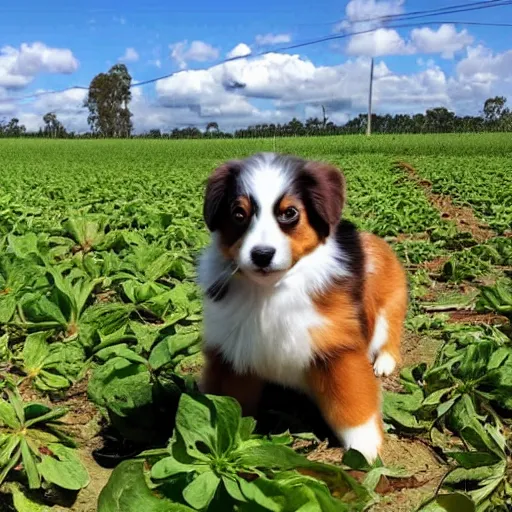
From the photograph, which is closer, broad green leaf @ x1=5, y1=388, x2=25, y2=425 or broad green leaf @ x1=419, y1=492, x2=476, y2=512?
broad green leaf @ x1=419, y1=492, x2=476, y2=512

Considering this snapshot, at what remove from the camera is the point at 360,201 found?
8.87m

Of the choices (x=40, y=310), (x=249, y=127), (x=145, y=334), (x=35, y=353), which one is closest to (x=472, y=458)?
(x=145, y=334)

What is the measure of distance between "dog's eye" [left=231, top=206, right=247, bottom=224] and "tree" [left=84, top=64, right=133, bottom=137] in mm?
70935

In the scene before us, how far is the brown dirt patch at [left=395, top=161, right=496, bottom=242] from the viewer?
689 centimetres

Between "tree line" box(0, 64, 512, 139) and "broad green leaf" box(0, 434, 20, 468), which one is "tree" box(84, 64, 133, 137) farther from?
"broad green leaf" box(0, 434, 20, 468)

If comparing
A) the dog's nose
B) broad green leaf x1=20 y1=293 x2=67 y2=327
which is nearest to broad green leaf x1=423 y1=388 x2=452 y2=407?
the dog's nose

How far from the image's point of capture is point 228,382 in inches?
103

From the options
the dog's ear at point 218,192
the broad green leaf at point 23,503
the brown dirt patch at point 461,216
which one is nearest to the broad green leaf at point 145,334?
the dog's ear at point 218,192

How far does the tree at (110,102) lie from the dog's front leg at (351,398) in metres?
71.0

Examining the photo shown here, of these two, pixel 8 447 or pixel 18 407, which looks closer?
pixel 8 447

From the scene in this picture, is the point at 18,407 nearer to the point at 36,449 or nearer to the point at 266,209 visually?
the point at 36,449

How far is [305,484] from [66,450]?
0.95m

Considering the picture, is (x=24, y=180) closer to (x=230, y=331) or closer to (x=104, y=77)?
(x=230, y=331)

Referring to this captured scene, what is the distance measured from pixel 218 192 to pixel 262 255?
0.38 meters
